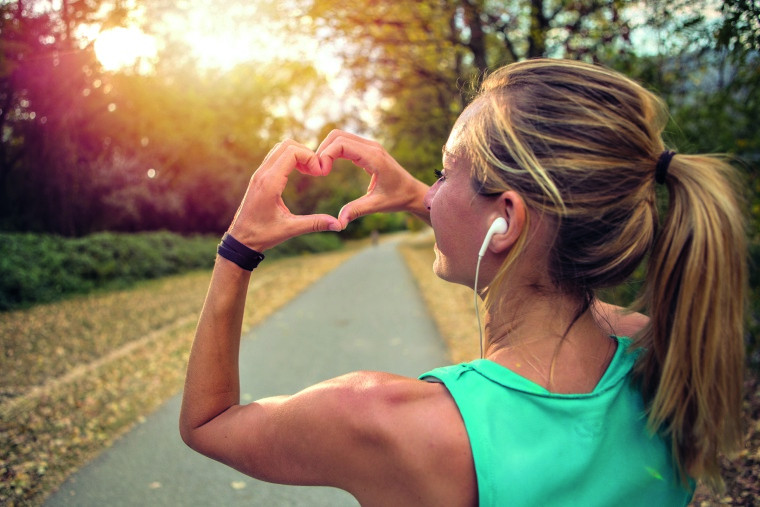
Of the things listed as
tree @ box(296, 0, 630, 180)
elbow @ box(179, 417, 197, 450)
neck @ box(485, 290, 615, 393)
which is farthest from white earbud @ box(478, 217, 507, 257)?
tree @ box(296, 0, 630, 180)

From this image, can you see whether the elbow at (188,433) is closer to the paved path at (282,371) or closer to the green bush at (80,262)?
the paved path at (282,371)

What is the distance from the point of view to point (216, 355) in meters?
1.32

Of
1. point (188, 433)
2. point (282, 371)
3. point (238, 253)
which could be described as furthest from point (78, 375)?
point (238, 253)

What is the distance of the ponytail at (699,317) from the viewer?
45.0 inches

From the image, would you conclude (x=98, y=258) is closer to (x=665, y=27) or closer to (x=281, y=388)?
(x=281, y=388)

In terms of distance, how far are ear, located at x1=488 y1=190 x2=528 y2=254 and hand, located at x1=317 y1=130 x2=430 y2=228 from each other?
405 millimetres

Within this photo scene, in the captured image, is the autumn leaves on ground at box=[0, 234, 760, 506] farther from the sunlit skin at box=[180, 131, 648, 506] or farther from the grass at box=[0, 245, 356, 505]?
the sunlit skin at box=[180, 131, 648, 506]

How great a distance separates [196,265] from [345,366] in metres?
16.0

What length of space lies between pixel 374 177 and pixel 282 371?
5.13 m

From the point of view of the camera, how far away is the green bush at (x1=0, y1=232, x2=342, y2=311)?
11.1 metres

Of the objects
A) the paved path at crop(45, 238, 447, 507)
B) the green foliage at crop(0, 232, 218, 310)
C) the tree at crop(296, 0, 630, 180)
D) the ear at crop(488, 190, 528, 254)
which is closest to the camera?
the ear at crop(488, 190, 528, 254)

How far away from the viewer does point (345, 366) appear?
→ 672 cm

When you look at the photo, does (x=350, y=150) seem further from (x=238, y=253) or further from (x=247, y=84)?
(x=247, y=84)

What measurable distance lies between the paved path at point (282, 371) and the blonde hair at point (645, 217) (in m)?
2.90
